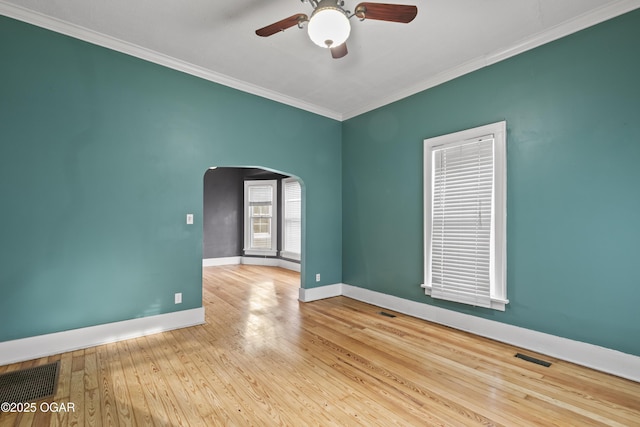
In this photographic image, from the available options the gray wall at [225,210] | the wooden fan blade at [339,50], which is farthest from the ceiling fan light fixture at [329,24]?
the gray wall at [225,210]

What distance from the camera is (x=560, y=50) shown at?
2.91m

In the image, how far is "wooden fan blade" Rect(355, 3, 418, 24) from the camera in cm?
205

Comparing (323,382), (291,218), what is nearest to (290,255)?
(291,218)

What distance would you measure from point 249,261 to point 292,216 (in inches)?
75.2

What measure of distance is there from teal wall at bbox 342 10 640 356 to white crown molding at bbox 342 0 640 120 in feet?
0.20

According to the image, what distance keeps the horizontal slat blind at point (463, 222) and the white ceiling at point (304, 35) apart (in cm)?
106

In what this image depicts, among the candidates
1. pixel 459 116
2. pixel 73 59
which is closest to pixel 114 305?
pixel 73 59

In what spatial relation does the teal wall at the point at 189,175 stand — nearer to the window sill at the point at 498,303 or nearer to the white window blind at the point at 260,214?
the window sill at the point at 498,303

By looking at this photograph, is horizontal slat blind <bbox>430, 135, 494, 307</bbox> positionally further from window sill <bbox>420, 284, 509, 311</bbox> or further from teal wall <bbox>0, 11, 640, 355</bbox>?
teal wall <bbox>0, 11, 640, 355</bbox>

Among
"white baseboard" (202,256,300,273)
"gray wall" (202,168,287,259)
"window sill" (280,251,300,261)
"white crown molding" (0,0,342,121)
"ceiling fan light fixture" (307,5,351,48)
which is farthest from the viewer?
"gray wall" (202,168,287,259)

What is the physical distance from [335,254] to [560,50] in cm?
389

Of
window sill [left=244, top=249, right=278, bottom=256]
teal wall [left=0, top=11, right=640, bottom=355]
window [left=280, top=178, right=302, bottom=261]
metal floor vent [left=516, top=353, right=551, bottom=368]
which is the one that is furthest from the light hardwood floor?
window sill [left=244, top=249, right=278, bottom=256]

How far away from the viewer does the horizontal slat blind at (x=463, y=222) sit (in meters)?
3.36

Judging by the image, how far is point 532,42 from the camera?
9.99ft
